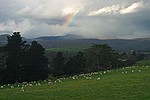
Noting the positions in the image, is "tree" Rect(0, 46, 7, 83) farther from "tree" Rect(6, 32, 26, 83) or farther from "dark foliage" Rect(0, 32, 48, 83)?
"tree" Rect(6, 32, 26, 83)

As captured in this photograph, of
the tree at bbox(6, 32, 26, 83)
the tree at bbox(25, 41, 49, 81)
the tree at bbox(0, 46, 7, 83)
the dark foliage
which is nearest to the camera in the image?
the tree at bbox(0, 46, 7, 83)

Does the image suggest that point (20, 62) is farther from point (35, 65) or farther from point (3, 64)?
point (3, 64)

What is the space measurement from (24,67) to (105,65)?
1811 inches

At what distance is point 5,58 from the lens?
79688 millimetres

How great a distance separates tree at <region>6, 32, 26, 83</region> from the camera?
74.8 meters

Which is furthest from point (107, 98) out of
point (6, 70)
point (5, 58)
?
Answer: point (5, 58)

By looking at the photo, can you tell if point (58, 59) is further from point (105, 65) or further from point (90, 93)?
point (90, 93)

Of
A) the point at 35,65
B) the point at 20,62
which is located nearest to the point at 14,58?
the point at 20,62

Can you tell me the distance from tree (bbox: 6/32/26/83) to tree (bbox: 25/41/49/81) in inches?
70.6

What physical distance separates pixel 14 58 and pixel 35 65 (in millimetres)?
5900

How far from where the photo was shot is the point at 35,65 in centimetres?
8019

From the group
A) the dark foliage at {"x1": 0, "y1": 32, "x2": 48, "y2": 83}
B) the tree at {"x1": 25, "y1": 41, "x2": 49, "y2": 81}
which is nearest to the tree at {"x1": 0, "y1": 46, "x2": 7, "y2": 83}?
the dark foliage at {"x1": 0, "y1": 32, "x2": 48, "y2": 83}

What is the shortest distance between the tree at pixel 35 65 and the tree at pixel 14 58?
179cm

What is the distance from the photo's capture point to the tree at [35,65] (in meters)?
78.1
